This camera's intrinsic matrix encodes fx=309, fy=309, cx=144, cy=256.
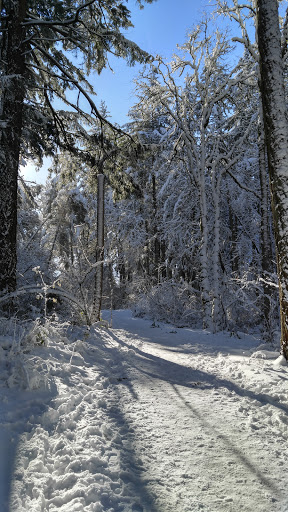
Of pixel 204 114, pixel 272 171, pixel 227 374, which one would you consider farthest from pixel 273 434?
pixel 204 114

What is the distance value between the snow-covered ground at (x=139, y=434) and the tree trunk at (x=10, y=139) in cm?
191

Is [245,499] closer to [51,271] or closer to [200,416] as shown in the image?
[200,416]

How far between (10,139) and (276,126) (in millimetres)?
5135

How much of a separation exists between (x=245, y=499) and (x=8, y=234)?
5919 millimetres

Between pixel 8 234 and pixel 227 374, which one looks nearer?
pixel 227 374

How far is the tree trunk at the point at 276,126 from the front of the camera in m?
4.64

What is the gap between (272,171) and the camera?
481 cm

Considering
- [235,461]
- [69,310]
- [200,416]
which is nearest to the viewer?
[235,461]

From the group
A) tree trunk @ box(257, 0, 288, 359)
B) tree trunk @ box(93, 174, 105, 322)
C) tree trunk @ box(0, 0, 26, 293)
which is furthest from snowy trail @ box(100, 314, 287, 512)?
tree trunk @ box(93, 174, 105, 322)

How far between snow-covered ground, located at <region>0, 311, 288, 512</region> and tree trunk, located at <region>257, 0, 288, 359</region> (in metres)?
1.41

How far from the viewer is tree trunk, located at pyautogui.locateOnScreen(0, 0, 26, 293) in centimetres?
627

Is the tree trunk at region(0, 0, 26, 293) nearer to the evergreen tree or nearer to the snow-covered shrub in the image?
the evergreen tree

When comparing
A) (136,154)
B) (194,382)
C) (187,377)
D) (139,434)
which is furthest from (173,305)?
(139,434)

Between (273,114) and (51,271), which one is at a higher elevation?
(273,114)
